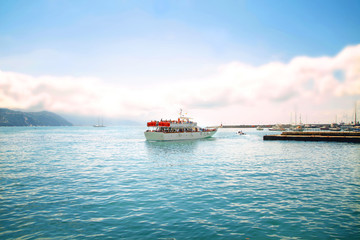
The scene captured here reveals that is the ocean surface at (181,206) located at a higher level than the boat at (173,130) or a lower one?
lower

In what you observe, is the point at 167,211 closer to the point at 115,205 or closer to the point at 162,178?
the point at 115,205

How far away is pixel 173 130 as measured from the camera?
69.8m

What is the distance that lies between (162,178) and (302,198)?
1099cm

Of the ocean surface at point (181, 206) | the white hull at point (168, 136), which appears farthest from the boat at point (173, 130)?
the ocean surface at point (181, 206)

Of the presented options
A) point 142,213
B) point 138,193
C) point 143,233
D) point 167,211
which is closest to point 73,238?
point 143,233

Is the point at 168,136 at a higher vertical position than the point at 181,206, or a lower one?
higher

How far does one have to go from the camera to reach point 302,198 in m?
13.9

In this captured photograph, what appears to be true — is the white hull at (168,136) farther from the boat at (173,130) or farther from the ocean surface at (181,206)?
the ocean surface at (181,206)

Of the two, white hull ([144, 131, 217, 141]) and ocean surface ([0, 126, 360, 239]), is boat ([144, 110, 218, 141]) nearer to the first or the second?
white hull ([144, 131, 217, 141])

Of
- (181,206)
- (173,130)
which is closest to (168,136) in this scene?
(173,130)

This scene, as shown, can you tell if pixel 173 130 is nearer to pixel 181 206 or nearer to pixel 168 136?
pixel 168 136

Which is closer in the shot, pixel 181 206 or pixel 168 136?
pixel 181 206

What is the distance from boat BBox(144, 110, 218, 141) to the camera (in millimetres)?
66312

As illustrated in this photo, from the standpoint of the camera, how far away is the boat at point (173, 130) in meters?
66.3
